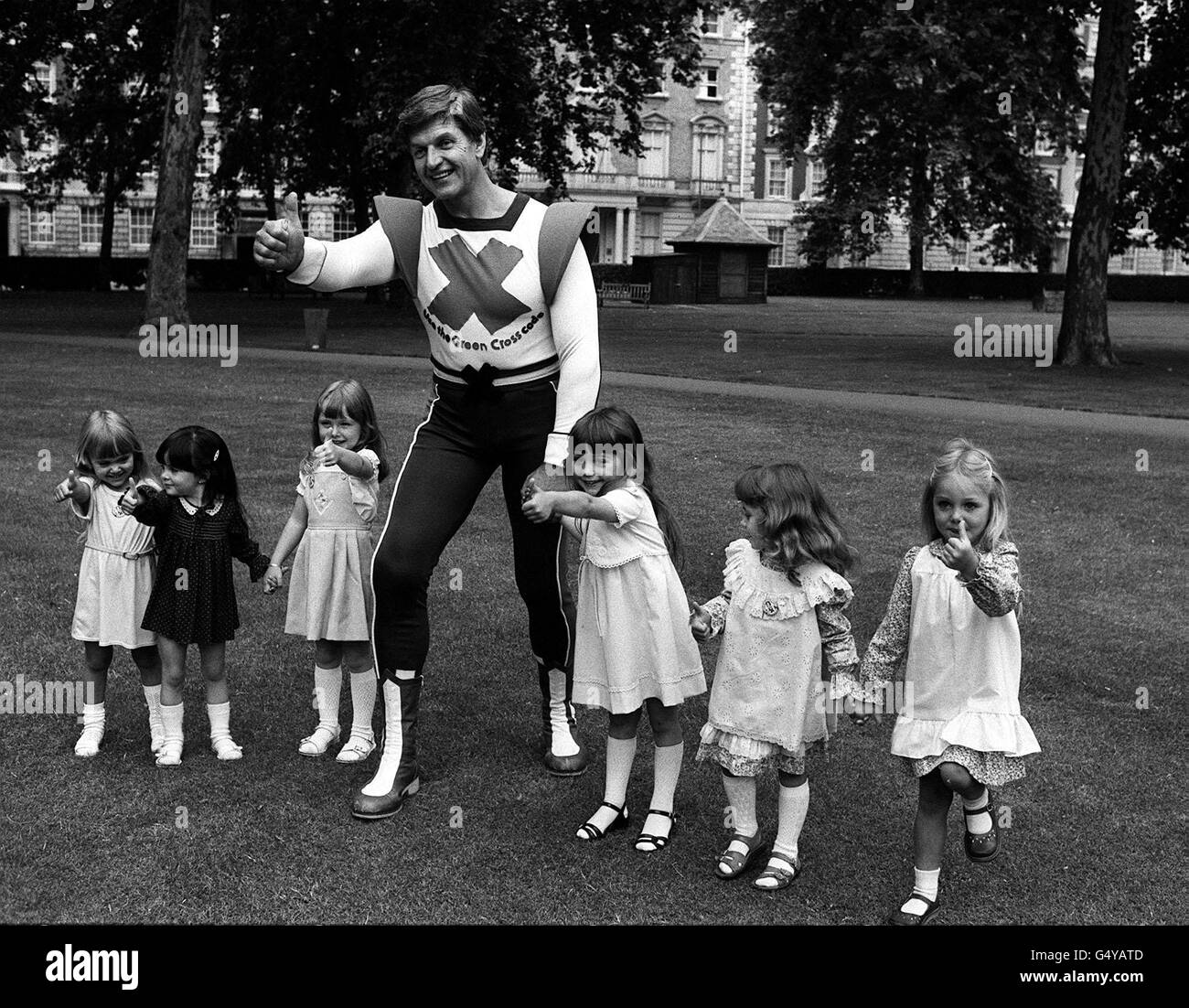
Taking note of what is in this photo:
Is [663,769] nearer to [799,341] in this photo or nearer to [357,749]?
[357,749]

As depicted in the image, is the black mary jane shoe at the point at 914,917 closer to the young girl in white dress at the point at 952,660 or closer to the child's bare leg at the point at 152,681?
the young girl in white dress at the point at 952,660

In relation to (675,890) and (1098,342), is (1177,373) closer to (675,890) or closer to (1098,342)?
(1098,342)

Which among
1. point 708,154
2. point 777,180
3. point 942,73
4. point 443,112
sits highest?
point 708,154

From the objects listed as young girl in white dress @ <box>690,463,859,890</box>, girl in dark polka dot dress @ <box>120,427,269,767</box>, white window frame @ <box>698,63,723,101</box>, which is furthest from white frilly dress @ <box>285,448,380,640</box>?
white window frame @ <box>698,63,723,101</box>

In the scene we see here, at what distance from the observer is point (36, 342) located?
22703mm

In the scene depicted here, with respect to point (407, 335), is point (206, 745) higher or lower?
lower

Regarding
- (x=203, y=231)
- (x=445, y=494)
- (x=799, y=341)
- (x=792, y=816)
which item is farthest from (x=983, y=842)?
(x=203, y=231)

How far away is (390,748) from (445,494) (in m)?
0.94

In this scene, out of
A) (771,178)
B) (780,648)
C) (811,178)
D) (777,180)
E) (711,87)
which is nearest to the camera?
(780,648)

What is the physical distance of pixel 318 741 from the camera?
5.61m

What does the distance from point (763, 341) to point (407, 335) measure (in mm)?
6927

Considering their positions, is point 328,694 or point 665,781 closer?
point 665,781

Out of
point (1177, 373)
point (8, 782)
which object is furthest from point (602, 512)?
point (1177, 373)

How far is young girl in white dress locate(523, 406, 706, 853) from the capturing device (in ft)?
15.9
